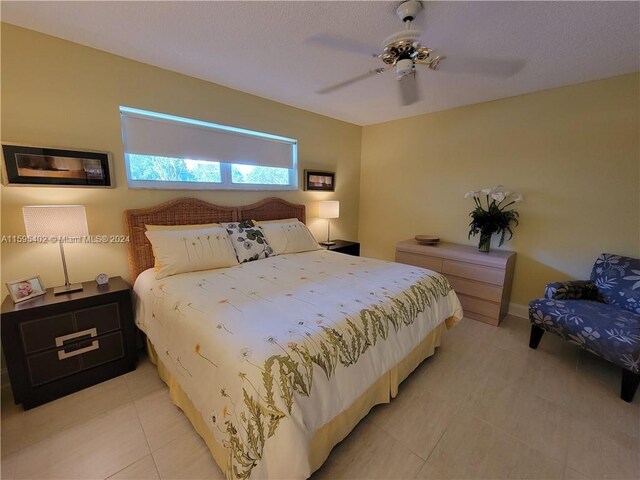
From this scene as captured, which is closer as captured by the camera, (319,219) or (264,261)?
(264,261)

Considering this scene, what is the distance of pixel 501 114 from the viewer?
2.90 meters

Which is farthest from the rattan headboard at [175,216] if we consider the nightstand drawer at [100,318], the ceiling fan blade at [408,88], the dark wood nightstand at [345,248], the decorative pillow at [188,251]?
the ceiling fan blade at [408,88]

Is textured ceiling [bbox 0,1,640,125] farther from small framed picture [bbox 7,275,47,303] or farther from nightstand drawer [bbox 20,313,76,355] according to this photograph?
nightstand drawer [bbox 20,313,76,355]

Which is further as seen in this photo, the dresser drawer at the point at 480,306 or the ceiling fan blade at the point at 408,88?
the dresser drawer at the point at 480,306

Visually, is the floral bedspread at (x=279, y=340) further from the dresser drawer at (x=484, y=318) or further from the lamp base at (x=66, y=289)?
the dresser drawer at (x=484, y=318)

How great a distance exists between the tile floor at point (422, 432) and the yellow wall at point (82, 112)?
0.94 metres

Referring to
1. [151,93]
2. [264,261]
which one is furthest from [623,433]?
[151,93]

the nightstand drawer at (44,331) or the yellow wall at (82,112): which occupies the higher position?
the yellow wall at (82,112)

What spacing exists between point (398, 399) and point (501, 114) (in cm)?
309

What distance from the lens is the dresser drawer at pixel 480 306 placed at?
274cm

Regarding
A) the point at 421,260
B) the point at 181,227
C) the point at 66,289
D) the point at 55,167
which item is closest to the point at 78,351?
the point at 66,289

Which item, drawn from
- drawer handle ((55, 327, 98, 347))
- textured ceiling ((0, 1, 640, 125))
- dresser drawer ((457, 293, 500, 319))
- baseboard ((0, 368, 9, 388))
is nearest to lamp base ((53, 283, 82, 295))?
drawer handle ((55, 327, 98, 347))

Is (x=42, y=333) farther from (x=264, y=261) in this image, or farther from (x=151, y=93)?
(x=151, y=93)

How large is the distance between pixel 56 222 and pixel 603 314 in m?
3.88
